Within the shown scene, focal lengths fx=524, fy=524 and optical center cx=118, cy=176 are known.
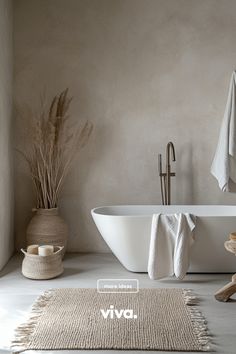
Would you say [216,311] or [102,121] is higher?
[102,121]

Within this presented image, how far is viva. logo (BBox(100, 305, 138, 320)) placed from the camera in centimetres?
345

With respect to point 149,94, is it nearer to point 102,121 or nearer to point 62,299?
point 102,121

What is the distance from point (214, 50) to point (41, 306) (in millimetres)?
3081

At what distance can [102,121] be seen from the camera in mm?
5324

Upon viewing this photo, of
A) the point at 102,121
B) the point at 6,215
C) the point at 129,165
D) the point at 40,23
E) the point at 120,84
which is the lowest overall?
the point at 6,215

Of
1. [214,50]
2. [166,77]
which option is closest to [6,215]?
[166,77]

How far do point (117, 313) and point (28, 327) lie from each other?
0.61 meters

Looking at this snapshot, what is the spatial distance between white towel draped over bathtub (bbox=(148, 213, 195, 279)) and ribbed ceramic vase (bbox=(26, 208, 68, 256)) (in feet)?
3.54

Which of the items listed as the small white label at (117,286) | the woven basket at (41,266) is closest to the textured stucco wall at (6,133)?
the woven basket at (41,266)

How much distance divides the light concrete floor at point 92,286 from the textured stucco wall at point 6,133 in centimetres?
26

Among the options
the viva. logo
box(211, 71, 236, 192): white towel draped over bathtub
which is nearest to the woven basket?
the viva. logo

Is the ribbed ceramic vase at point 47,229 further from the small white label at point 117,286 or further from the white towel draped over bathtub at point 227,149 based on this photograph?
the white towel draped over bathtub at point 227,149

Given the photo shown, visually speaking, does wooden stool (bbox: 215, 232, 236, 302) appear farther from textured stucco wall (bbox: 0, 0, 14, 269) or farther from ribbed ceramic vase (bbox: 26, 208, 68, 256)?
textured stucco wall (bbox: 0, 0, 14, 269)

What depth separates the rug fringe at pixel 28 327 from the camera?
2.97 meters
